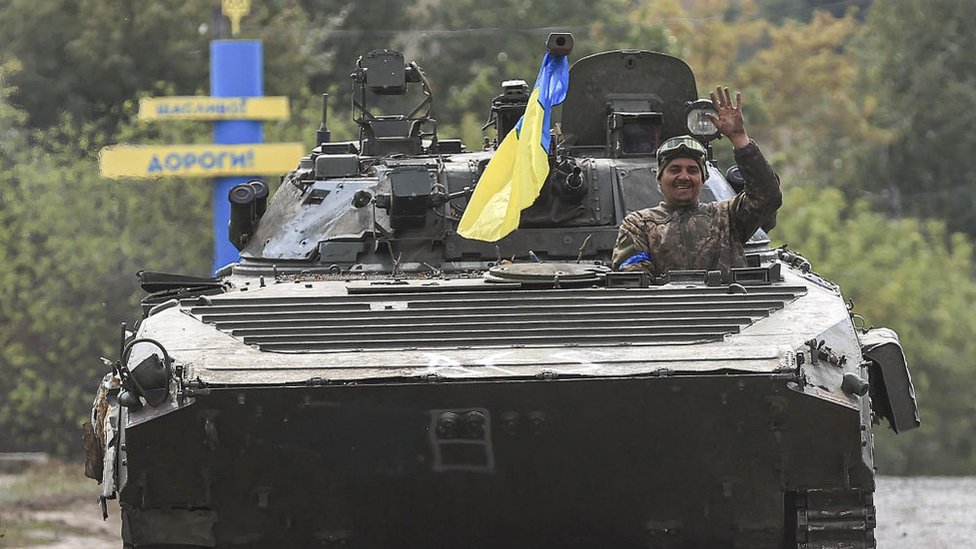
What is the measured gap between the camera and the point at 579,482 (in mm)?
8109

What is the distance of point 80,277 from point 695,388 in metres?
12.0

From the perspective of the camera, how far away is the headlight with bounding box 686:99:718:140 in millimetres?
11234

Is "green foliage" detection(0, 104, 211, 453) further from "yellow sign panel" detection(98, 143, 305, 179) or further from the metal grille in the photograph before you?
the metal grille

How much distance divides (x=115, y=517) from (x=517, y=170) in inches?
265

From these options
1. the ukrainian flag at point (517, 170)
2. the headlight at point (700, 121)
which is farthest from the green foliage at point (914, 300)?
the ukrainian flag at point (517, 170)

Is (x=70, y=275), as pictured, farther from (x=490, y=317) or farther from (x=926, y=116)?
(x=926, y=116)

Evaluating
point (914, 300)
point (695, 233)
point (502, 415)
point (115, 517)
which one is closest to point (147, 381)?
point (502, 415)

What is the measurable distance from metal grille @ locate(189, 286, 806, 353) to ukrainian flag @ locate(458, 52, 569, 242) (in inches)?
55.4

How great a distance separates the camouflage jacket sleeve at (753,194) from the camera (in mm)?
9406

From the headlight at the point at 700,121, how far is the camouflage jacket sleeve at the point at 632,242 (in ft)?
5.30

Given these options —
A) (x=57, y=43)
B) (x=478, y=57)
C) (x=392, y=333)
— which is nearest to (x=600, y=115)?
(x=392, y=333)

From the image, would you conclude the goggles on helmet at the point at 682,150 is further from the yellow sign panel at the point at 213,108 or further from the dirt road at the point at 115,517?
the yellow sign panel at the point at 213,108

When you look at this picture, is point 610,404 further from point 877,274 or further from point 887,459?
point 877,274

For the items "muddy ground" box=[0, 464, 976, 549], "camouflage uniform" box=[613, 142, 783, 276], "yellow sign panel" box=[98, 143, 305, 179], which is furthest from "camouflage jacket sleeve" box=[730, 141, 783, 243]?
"yellow sign panel" box=[98, 143, 305, 179]
